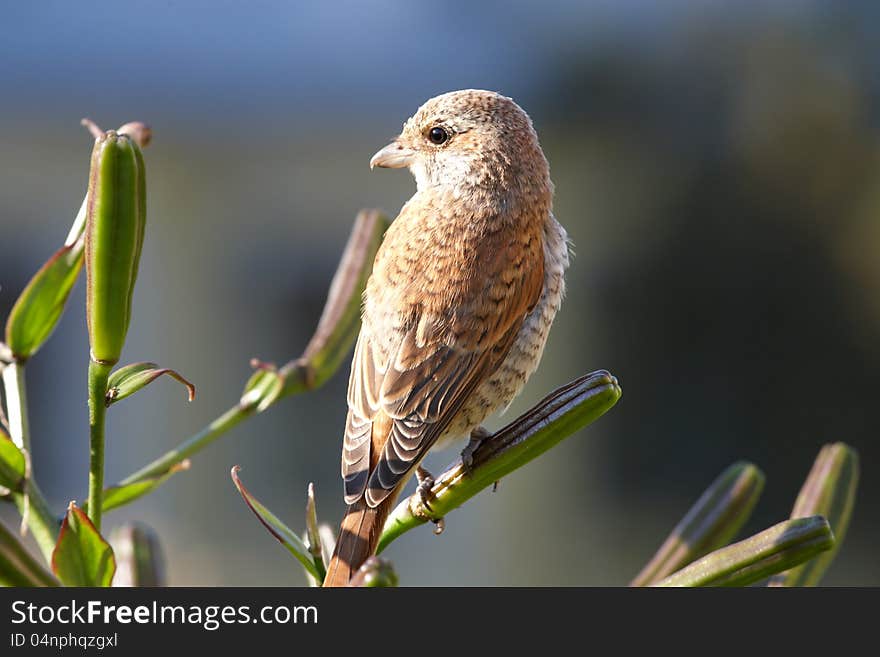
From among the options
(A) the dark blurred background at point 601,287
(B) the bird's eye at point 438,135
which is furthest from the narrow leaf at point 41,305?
(A) the dark blurred background at point 601,287

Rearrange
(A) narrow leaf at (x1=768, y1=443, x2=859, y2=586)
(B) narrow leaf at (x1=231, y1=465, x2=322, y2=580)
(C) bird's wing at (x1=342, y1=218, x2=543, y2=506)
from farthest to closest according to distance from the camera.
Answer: (C) bird's wing at (x1=342, y1=218, x2=543, y2=506) → (A) narrow leaf at (x1=768, y1=443, x2=859, y2=586) → (B) narrow leaf at (x1=231, y1=465, x2=322, y2=580)

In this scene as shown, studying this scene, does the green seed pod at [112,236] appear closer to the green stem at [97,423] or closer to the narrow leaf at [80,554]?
the green stem at [97,423]

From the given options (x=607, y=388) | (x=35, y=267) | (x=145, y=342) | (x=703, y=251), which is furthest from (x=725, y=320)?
(x=607, y=388)

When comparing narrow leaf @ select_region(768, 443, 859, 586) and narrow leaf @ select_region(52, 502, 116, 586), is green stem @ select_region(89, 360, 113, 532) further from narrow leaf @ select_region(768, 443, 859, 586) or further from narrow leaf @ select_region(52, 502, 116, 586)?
narrow leaf @ select_region(768, 443, 859, 586)

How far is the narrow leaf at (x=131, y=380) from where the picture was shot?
34.9 inches

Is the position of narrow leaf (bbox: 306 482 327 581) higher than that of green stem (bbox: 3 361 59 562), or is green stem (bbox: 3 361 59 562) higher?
green stem (bbox: 3 361 59 562)

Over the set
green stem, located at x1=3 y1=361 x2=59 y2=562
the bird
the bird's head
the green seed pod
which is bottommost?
green stem, located at x1=3 y1=361 x2=59 y2=562

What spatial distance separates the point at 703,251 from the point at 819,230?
666 mm

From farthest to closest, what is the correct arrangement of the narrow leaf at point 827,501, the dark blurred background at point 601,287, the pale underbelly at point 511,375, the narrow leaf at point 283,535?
1. the dark blurred background at point 601,287
2. the pale underbelly at point 511,375
3. the narrow leaf at point 827,501
4. the narrow leaf at point 283,535

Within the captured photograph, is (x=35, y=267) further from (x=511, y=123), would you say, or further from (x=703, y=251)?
(x=511, y=123)

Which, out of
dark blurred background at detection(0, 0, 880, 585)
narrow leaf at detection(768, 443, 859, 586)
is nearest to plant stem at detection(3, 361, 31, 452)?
narrow leaf at detection(768, 443, 859, 586)

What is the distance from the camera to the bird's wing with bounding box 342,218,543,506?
153 centimetres

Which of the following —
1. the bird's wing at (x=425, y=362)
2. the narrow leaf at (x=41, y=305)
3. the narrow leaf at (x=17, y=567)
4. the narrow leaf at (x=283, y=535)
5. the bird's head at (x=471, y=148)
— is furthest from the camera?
the bird's head at (x=471, y=148)

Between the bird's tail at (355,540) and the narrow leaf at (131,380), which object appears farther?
the bird's tail at (355,540)
